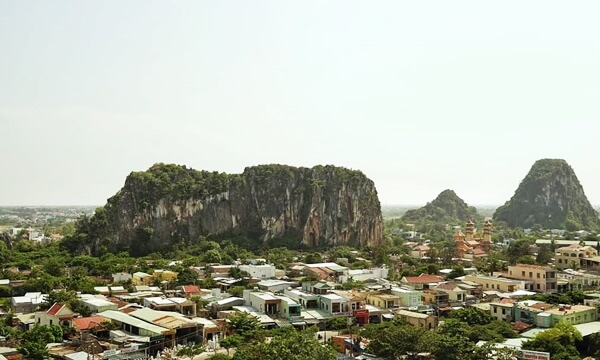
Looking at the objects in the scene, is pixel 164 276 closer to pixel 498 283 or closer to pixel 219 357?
pixel 219 357

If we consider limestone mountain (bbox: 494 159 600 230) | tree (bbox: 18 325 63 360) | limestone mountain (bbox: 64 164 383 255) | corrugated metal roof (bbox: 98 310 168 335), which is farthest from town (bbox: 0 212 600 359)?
limestone mountain (bbox: 494 159 600 230)

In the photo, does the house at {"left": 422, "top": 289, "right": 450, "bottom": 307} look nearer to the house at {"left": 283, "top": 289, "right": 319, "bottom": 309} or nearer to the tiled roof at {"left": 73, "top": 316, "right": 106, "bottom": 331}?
the house at {"left": 283, "top": 289, "right": 319, "bottom": 309}

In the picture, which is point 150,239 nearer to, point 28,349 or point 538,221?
point 28,349

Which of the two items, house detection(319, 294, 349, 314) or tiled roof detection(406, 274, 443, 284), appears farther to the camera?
tiled roof detection(406, 274, 443, 284)

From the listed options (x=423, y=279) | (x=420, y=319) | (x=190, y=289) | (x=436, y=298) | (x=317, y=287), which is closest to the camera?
(x=420, y=319)

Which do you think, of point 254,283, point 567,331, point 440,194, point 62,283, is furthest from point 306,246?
point 440,194

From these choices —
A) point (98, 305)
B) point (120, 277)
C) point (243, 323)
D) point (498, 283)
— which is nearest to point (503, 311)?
point (498, 283)

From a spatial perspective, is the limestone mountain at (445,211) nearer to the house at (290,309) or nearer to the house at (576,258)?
the house at (576,258)
